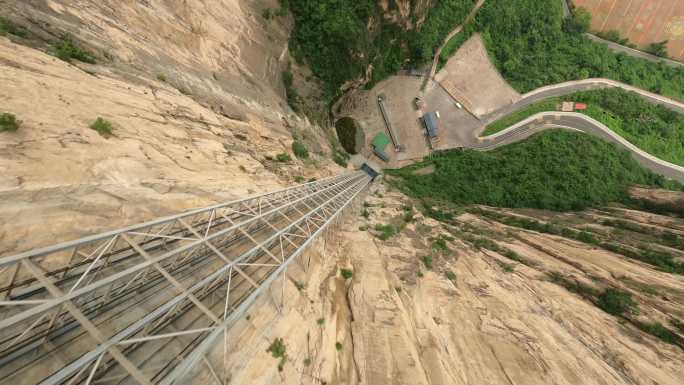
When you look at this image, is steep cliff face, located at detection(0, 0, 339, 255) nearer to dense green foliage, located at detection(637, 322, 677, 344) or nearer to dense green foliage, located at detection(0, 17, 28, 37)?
dense green foliage, located at detection(0, 17, 28, 37)

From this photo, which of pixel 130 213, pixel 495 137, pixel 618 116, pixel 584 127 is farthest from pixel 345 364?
pixel 618 116

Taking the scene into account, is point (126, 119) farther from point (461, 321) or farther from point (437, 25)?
point (437, 25)

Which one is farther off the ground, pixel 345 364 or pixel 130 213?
pixel 130 213

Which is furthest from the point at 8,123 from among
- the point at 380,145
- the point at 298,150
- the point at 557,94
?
the point at 557,94

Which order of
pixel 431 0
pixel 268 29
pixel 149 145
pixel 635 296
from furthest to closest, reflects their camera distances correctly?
pixel 431 0 → pixel 268 29 → pixel 635 296 → pixel 149 145

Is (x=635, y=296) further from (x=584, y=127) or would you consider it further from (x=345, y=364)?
(x=584, y=127)

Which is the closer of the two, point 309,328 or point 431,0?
point 309,328
